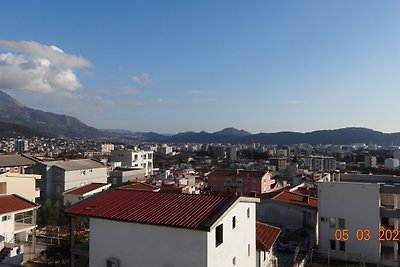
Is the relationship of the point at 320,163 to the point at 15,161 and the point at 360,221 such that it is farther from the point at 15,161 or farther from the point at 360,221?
the point at 360,221

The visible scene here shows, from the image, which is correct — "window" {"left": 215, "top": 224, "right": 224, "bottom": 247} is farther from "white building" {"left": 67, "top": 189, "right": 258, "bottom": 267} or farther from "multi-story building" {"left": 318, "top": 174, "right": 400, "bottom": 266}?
"multi-story building" {"left": 318, "top": 174, "right": 400, "bottom": 266}

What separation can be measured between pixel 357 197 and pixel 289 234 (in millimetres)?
6244

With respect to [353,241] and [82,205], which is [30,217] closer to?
[82,205]

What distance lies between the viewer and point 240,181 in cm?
4803

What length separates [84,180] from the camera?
41375 mm

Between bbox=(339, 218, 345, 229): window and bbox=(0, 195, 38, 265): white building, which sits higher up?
bbox=(0, 195, 38, 265): white building

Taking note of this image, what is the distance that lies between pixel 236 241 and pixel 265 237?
565 centimetres

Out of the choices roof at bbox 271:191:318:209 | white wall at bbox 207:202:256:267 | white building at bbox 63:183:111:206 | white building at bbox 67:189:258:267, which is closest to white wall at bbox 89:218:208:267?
white building at bbox 67:189:258:267

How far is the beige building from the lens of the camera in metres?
21.6

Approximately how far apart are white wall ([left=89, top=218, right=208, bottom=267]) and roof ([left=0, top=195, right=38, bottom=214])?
346 inches

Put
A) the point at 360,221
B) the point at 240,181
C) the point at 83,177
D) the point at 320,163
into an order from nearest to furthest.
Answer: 1. the point at 360,221
2. the point at 83,177
3. the point at 240,181
4. the point at 320,163

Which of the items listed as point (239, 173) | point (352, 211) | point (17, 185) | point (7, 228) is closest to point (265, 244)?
point (352, 211)

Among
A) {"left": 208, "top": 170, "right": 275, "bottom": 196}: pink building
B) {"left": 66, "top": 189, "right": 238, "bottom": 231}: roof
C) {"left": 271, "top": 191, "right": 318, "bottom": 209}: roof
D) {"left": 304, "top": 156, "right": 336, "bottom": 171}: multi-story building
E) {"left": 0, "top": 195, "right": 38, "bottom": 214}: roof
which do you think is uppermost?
{"left": 66, "top": 189, "right": 238, "bottom": 231}: roof

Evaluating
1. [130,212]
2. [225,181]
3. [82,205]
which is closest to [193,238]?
[130,212]
